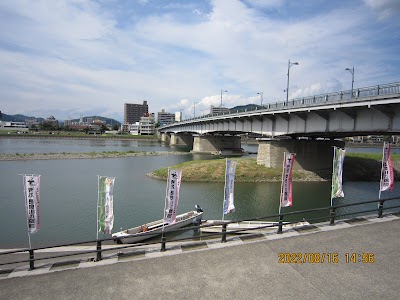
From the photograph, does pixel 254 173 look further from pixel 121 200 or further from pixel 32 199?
pixel 32 199

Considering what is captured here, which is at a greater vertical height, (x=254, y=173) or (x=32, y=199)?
(x=32, y=199)

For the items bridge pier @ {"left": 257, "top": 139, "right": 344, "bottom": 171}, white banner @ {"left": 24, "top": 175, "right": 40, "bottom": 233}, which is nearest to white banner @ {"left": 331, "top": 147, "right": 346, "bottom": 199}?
white banner @ {"left": 24, "top": 175, "right": 40, "bottom": 233}

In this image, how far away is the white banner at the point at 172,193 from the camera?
12383 millimetres

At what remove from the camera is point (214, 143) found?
273 ft

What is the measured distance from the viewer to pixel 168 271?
8.03 m

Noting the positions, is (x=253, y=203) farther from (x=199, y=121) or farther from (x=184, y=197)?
(x=199, y=121)

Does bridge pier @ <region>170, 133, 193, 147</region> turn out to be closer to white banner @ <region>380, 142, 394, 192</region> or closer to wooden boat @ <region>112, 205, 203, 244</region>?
wooden boat @ <region>112, 205, 203, 244</region>

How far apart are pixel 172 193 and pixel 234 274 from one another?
5457 millimetres

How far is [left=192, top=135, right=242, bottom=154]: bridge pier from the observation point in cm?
8238

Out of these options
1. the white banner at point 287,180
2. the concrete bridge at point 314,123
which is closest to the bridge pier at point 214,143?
the concrete bridge at point 314,123

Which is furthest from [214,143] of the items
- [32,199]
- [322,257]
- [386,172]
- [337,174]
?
[322,257]

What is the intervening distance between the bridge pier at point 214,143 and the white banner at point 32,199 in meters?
70.1

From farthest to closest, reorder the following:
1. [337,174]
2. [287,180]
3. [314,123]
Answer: [314,123], [337,174], [287,180]

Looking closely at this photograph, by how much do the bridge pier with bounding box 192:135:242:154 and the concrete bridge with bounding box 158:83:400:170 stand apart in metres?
12.1
